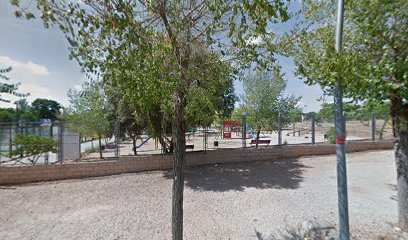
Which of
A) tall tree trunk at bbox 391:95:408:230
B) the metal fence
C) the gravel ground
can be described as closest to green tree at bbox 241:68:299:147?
the metal fence

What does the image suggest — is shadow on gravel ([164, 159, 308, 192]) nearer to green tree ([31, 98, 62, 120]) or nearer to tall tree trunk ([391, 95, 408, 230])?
tall tree trunk ([391, 95, 408, 230])

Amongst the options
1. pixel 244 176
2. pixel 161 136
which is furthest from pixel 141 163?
pixel 244 176

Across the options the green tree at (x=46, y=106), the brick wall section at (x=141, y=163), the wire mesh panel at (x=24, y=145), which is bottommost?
the brick wall section at (x=141, y=163)

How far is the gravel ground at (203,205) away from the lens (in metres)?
3.97

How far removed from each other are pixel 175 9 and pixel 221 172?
21.5ft

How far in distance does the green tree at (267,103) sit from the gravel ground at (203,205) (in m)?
3.50

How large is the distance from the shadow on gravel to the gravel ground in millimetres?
35

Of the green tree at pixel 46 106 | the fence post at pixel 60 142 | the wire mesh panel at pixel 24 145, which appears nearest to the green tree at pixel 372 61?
the fence post at pixel 60 142

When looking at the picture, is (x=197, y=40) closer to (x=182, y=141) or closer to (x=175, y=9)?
(x=175, y=9)

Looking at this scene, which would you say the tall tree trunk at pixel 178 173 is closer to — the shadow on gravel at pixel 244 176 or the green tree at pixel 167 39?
the green tree at pixel 167 39

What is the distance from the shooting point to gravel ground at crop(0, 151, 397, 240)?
3.97 meters

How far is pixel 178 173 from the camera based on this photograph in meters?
3.16

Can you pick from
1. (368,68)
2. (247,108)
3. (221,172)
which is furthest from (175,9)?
(247,108)

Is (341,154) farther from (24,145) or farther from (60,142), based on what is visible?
(24,145)
